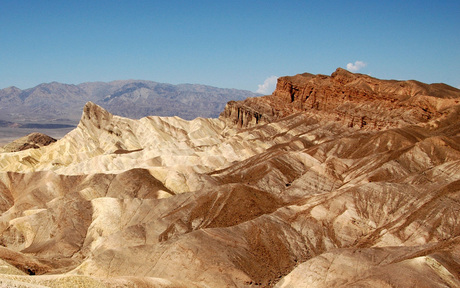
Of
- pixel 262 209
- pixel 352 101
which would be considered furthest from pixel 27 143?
pixel 262 209

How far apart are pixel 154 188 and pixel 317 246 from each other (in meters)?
31.2

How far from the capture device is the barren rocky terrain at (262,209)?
37.4 m

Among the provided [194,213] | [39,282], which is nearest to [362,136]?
[194,213]

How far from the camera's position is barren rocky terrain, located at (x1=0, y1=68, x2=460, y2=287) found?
37406 mm

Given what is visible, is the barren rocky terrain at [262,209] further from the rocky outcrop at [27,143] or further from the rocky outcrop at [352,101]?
the rocky outcrop at [27,143]

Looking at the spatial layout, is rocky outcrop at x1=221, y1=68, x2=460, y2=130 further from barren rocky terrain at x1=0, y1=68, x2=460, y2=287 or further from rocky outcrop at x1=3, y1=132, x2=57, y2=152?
rocky outcrop at x1=3, y1=132, x2=57, y2=152

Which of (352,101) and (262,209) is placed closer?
(262,209)

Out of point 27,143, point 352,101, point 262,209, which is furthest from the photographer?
point 27,143

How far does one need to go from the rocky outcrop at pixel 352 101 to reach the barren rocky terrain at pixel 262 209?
1.48 ft

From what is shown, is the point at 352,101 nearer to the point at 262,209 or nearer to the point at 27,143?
the point at 262,209

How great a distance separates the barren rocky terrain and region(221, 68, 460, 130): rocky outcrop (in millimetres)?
451

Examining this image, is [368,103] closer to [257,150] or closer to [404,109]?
[404,109]

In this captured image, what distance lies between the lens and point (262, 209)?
55.2m

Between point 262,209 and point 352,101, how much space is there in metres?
63.7
